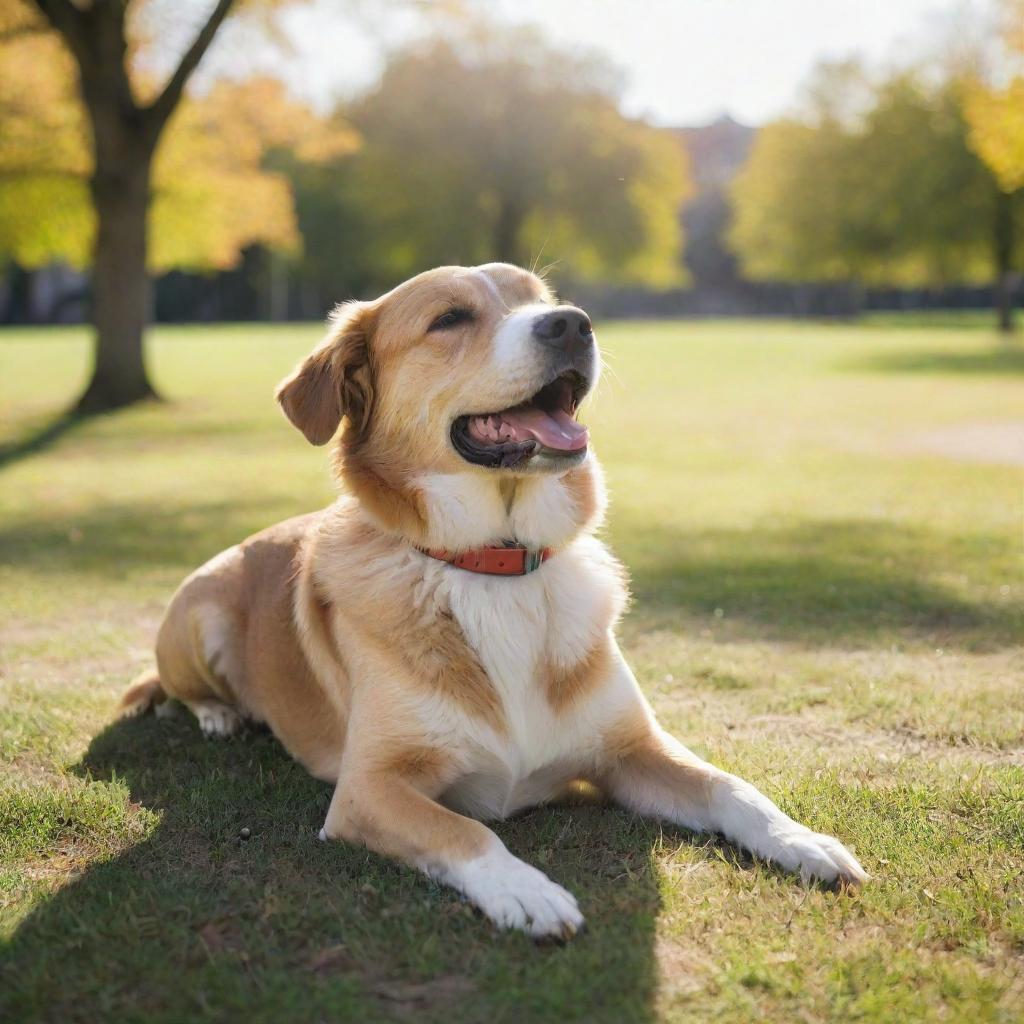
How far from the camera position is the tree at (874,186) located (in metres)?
41.5

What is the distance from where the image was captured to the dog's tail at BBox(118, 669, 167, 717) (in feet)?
16.4

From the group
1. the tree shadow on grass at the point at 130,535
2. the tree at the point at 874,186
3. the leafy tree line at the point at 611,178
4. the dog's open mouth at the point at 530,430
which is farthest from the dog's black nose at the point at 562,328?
the tree at the point at 874,186

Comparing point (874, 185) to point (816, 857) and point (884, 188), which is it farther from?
point (816, 857)

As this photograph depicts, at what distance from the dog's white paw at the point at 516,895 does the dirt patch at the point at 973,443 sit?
10.5m

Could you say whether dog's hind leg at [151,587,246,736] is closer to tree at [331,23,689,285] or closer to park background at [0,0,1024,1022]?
park background at [0,0,1024,1022]

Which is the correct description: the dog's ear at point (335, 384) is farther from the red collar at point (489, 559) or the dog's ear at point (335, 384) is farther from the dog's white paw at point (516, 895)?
the dog's white paw at point (516, 895)

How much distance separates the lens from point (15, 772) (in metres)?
4.28

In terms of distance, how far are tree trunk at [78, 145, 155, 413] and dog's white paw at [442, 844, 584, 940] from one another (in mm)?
15526

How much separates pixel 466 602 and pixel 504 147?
4509 centimetres

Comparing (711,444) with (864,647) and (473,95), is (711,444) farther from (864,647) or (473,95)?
(473,95)

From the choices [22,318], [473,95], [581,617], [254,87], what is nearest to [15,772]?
[581,617]

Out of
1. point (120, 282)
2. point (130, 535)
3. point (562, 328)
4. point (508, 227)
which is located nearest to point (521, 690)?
point (562, 328)

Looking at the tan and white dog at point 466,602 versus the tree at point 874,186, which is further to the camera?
the tree at point 874,186

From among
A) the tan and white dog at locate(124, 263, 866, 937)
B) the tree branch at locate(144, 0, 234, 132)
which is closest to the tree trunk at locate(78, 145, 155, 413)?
the tree branch at locate(144, 0, 234, 132)
